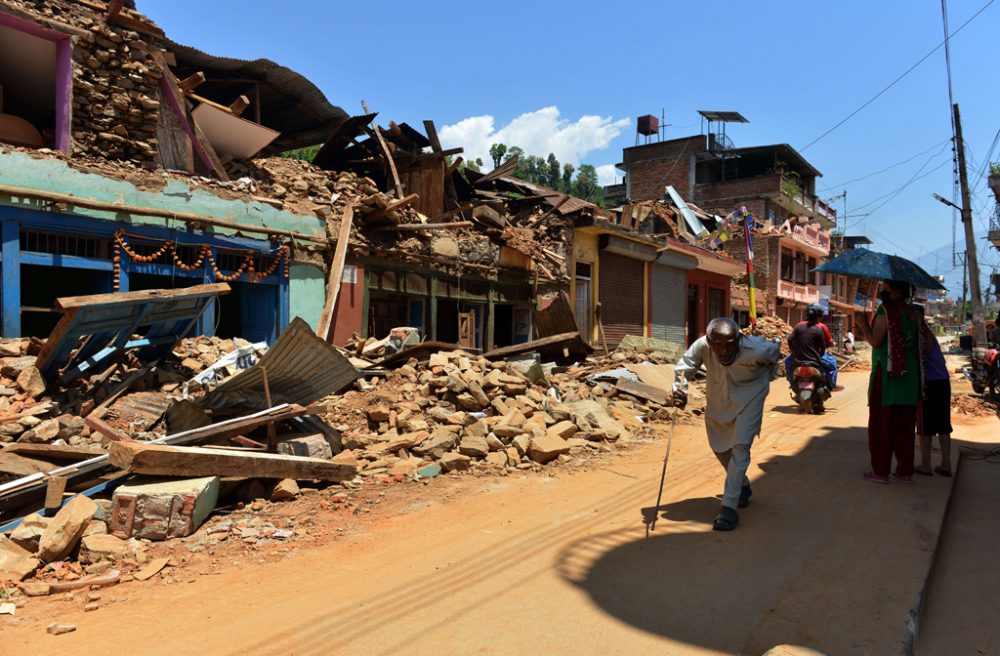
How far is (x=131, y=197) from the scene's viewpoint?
955 cm

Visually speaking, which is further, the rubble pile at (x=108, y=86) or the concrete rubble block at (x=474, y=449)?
the rubble pile at (x=108, y=86)

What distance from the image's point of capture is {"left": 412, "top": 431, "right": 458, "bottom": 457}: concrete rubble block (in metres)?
6.83

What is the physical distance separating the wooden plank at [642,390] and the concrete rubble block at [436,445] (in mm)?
4488

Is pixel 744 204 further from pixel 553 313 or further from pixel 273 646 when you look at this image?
pixel 273 646

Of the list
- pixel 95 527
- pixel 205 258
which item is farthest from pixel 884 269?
pixel 205 258

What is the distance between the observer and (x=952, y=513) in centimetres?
492

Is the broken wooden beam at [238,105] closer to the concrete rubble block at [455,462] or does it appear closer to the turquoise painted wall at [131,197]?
the turquoise painted wall at [131,197]

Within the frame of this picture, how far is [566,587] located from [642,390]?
7.60m

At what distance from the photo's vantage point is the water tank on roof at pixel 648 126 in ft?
141

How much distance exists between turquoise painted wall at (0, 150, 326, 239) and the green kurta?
→ 9743mm

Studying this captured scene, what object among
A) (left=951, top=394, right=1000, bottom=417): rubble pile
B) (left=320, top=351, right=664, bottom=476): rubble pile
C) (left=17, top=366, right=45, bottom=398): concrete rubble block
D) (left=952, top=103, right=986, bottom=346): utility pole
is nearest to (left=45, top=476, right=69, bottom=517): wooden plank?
(left=320, top=351, right=664, bottom=476): rubble pile

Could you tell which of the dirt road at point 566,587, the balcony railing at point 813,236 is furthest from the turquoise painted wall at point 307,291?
the balcony railing at point 813,236

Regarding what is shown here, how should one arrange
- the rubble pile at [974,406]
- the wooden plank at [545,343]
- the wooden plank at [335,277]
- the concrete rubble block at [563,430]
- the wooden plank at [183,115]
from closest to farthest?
the concrete rubble block at [563,430] < the rubble pile at [974,406] < the wooden plank at [183,115] < the wooden plank at [335,277] < the wooden plank at [545,343]

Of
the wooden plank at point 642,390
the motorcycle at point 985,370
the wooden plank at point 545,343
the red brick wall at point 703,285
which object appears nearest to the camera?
the wooden plank at point 642,390
